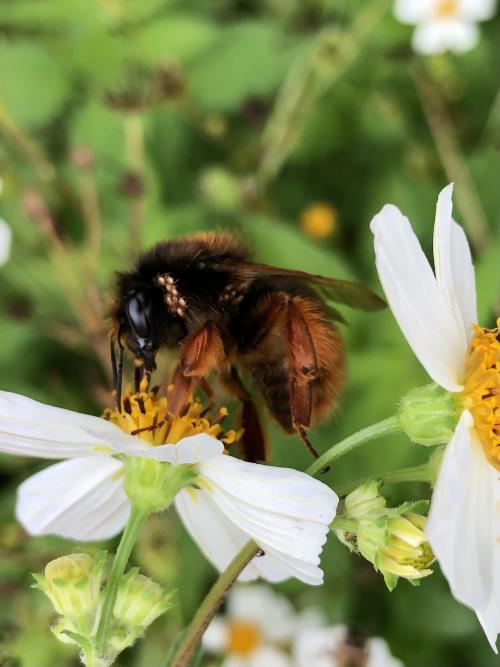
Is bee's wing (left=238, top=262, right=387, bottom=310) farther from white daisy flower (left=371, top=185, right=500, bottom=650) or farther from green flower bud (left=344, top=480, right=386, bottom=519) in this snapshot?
green flower bud (left=344, top=480, right=386, bottom=519)

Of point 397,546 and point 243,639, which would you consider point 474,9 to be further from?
point 397,546

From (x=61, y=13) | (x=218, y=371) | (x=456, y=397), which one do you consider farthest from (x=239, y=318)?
(x=61, y=13)

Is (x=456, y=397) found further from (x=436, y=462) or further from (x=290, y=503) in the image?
(x=290, y=503)

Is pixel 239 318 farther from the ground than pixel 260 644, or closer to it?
farther from the ground

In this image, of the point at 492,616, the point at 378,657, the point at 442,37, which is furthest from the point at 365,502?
the point at 442,37

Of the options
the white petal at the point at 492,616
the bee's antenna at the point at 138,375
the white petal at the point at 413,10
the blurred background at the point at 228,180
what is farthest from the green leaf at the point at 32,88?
the white petal at the point at 492,616

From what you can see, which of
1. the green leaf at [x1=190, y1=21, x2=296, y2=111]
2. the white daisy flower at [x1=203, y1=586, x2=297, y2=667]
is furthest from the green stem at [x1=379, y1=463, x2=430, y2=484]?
the green leaf at [x1=190, y1=21, x2=296, y2=111]
